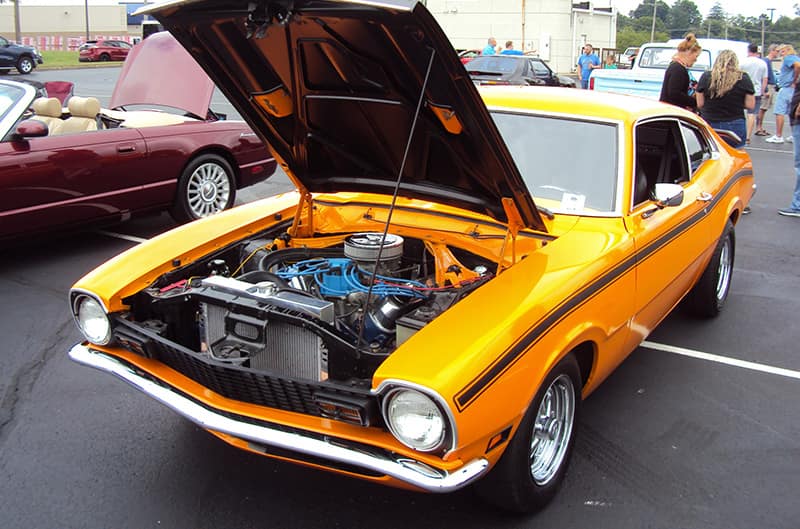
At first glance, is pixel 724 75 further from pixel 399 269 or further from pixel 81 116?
pixel 81 116

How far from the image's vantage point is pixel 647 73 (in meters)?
14.6

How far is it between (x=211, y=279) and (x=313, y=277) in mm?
558

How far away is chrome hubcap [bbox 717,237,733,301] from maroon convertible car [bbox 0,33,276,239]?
3388 millimetres

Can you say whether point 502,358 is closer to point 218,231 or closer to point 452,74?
point 452,74

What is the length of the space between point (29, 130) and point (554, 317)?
4.55m

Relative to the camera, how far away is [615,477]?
3133mm

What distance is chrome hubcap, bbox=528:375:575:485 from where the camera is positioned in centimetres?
289

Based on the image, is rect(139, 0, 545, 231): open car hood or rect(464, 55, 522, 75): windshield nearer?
rect(139, 0, 545, 231): open car hood

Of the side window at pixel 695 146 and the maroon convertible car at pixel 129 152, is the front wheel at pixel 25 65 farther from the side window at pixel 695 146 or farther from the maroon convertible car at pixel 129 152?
the side window at pixel 695 146

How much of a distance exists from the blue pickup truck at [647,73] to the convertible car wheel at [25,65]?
22735 mm

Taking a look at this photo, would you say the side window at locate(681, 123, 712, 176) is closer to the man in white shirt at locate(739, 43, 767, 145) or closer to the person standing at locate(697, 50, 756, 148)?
the person standing at locate(697, 50, 756, 148)

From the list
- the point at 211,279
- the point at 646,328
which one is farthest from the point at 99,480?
the point at 646,328

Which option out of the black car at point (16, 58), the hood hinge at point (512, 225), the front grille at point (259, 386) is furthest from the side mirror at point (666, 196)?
the black car at point (16, 58)

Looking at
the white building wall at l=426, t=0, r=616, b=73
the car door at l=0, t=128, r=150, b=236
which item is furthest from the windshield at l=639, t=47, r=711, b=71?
the white building wall at l=426, t=0, r=616, b=73
